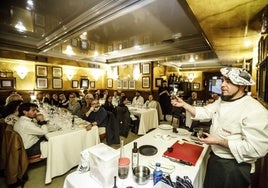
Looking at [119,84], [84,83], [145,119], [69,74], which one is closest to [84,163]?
[145,119]

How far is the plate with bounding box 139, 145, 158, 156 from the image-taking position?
5.75ft

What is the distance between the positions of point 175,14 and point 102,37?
307 cm

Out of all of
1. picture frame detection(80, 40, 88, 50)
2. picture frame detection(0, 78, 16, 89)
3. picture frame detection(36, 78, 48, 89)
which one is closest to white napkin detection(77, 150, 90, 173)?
picture frame detection(80, 40, 88, 50)

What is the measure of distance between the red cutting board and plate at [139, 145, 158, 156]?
0.46 feet

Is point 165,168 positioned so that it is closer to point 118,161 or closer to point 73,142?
point 118,161

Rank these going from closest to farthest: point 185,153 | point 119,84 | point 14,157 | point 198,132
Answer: point 185,153 → point 198,132 → point 14,157 → point 119,84

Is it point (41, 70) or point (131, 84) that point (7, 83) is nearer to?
point (41, 70)

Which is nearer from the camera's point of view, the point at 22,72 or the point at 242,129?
the point at 242,129

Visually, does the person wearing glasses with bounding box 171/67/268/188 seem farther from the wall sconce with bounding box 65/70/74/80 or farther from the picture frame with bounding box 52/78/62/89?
the wall sconce with bounding box 65/70/74/80

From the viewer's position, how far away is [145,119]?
4934 millimetres

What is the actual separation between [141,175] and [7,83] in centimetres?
744

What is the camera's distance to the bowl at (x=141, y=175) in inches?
47.9

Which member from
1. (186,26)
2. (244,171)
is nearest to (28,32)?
(186,26)

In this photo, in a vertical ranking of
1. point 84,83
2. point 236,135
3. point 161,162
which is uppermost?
point 84,83
